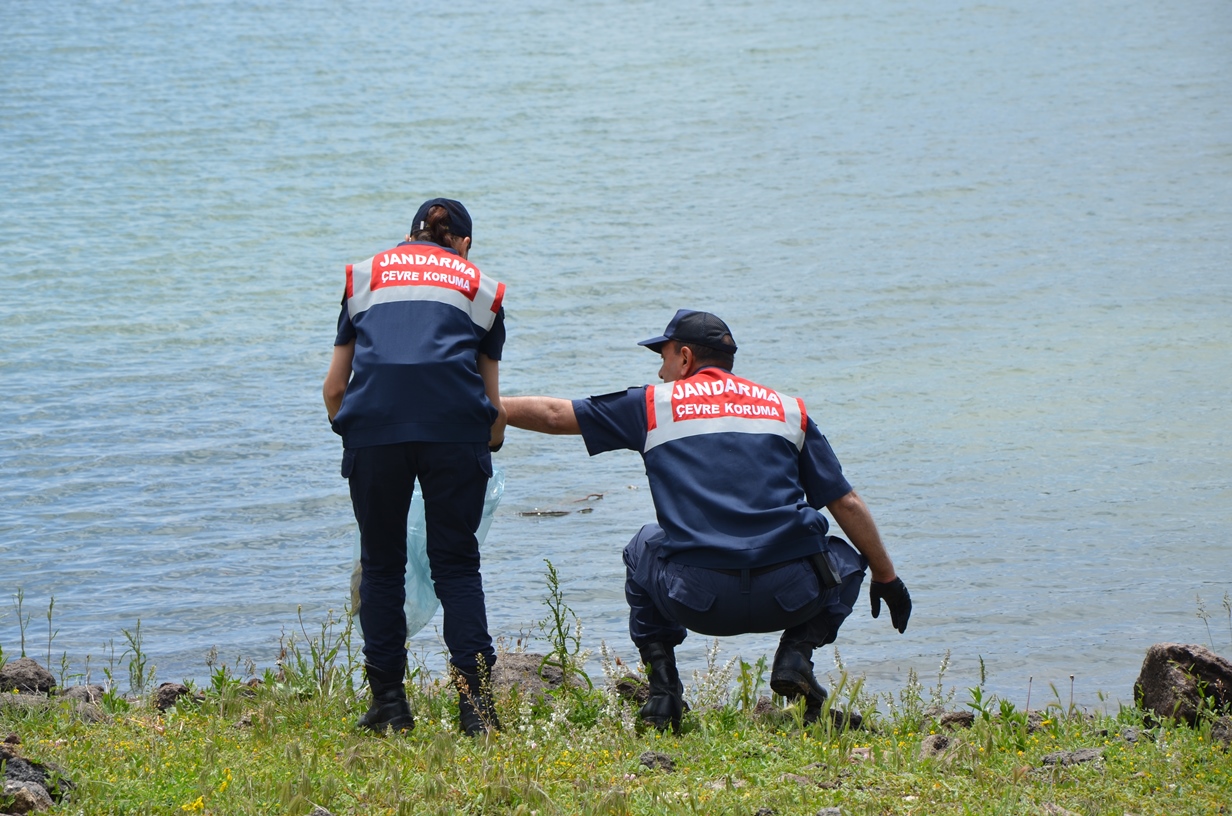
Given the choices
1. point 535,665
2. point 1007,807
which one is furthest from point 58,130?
point 1007,807

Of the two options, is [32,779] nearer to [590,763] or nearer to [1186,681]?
[590,763]

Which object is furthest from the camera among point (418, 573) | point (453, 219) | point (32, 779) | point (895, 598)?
point (418, 573)

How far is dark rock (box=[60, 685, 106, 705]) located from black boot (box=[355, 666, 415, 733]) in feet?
3.52

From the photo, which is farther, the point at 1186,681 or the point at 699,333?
the point at 699,333

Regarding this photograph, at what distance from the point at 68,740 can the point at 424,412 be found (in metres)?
1.44

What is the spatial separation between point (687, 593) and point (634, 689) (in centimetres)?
63

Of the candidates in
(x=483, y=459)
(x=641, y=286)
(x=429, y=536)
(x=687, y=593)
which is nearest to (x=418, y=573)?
(x=429, y=536)

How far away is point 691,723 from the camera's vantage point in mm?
4832

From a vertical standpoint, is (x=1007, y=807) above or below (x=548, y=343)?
below

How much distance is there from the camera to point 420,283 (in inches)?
187

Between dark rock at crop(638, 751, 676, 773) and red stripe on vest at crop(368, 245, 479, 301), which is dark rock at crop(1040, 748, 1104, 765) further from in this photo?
red stripe on vest at crop(368, 245, 479, 301)

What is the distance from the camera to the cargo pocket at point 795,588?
4.68 metres

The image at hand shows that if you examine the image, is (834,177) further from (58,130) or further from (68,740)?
(68,740)

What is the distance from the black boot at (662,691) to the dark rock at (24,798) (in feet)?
6.28
